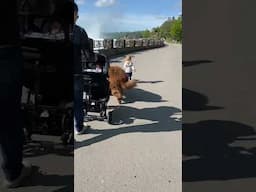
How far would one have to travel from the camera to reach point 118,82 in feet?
12.7

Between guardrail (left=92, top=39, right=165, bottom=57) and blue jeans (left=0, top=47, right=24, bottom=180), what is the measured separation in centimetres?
55

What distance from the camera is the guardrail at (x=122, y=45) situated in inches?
105

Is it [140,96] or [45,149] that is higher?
[140,96]

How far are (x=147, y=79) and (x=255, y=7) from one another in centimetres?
134

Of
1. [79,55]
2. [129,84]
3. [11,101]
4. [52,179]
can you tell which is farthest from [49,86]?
[129,84]

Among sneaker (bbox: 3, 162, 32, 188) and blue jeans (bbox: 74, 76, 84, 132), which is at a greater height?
blue jeans (bbox: 74, 76, 84, 132)

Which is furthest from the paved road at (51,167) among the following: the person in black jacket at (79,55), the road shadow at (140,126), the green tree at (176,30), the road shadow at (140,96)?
the road shadow at (140,96)

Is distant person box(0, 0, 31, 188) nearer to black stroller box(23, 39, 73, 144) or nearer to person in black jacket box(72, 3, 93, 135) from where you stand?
black stroller box(23, 39, 73, 144)

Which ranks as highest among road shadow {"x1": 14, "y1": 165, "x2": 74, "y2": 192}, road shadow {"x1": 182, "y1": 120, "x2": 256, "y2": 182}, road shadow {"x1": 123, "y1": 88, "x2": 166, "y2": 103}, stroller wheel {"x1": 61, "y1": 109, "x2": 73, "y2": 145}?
road shadow {"x1": 123, "y1": 88, "x2": 166, "y2": 103}

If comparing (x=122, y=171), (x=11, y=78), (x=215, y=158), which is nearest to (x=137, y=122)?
(x=122, y=171)

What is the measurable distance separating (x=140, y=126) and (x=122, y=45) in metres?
0.94

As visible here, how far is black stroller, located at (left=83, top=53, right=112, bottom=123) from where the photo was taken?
3395 mm

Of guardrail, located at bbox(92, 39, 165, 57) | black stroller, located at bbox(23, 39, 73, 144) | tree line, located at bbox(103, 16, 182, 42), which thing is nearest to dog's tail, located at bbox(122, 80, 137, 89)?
guardrail, located at bbox(92, 39, 165, 57)

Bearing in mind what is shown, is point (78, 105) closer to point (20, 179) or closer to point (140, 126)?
point (20, 179)
